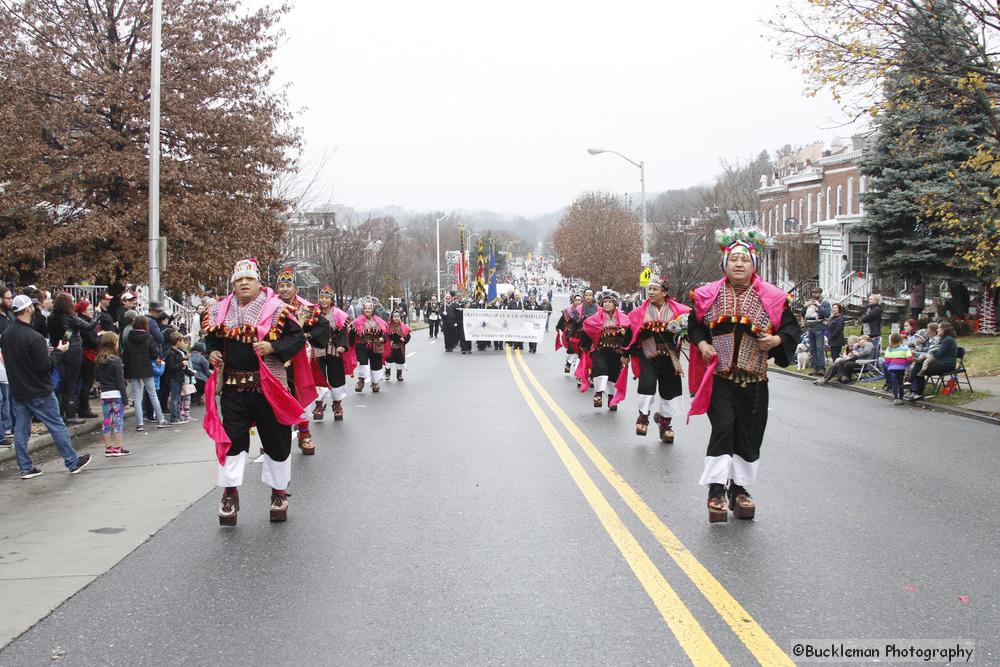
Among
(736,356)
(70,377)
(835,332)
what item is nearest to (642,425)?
(736,356)

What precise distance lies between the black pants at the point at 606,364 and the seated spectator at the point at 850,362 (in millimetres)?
7493

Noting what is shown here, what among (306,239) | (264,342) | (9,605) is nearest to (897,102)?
(264,342)

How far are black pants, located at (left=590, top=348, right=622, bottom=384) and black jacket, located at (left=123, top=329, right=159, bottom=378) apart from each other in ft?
21.0

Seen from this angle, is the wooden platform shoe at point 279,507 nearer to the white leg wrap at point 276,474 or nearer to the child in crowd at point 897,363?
the white leg wrap at point 276,474

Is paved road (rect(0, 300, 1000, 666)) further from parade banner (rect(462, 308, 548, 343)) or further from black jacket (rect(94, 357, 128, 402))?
parade banner (rect(462, 308, 548, 343))

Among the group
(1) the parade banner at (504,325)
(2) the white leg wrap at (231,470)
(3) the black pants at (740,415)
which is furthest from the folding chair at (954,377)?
(1) the parade banner at (504,325)

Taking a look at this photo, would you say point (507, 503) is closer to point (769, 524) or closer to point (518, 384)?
point (769, 524)

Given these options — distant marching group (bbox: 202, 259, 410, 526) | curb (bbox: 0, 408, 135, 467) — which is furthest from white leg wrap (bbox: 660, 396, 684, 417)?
curb (bbox: 0, 408, 135, 467)

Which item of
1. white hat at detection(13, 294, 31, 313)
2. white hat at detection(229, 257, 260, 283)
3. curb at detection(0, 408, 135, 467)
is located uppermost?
white hat at detection(229, 257, 260, 283)

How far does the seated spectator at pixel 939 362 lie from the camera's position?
15.0 meters

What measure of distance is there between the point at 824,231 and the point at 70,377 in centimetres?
4140

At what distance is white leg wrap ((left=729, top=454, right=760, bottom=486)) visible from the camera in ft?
21.6

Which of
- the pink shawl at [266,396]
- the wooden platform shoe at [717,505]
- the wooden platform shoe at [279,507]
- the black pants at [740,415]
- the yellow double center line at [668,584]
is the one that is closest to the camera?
the yellow double center line at [668,584]

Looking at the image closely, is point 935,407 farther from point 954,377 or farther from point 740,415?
point 740,415
